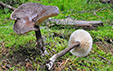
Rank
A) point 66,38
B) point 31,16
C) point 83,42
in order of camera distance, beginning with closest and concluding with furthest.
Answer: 1. point 31,16
2. point 83,42
3. point 66,38

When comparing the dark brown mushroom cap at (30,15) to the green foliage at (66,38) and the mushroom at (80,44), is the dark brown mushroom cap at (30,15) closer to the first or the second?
the green foliage at (66,38)

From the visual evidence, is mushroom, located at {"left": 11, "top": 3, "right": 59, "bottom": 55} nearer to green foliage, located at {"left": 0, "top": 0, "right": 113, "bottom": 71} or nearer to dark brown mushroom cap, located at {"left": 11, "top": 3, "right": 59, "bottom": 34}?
dark brown mushroom cap, located at {"left": 11, "top": 3, "right": 59, "bottom": 34}

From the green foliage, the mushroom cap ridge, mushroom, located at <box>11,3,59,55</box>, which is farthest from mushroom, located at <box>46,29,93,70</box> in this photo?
mushroom, located at <box>11,3,59,55</box>

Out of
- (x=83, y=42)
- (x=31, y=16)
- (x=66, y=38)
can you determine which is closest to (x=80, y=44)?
(x=83, y=42)

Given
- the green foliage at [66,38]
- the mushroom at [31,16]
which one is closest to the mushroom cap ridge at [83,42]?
the green foliage at [66,38]

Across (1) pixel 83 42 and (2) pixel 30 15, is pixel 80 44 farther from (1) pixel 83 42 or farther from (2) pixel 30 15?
(2) pixel 30 15

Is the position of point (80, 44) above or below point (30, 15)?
below

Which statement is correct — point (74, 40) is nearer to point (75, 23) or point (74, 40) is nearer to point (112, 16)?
point (75, 23)

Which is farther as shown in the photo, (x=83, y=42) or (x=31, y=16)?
(x=83, y=42)
